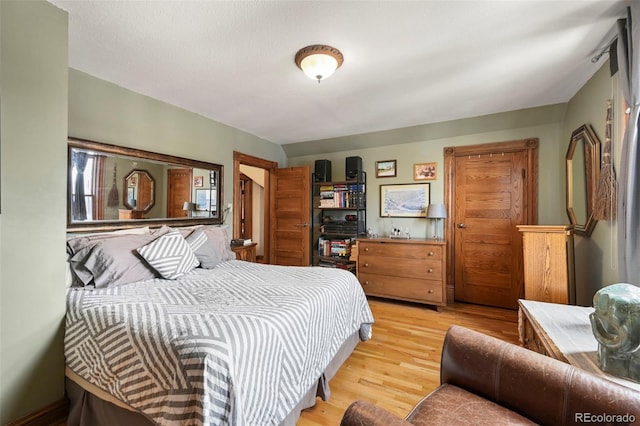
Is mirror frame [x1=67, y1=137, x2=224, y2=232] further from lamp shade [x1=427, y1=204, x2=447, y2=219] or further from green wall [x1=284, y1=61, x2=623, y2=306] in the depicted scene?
lamp shade [x1=427, y1=204, x2=447, y2=219]

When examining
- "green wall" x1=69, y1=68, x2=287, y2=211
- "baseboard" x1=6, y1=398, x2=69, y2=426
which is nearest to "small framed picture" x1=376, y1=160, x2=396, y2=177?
"green wall" x1=69, y1=68, x2=287, y2=211

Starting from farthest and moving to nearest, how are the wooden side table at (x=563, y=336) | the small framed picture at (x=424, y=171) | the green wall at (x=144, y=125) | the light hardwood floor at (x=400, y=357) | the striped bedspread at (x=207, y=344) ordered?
the small framed picture at (x=424, y=171), the green wall at (x=144, y=125), the light hardwood floor at (x=400, y=357), the wooden side table at (x=563, y=336), the striped bedspread at (x=207, y=344)

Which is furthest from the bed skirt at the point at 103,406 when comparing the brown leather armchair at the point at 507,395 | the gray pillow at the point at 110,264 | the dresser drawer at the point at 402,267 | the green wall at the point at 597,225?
the green wall at the point at 597,225

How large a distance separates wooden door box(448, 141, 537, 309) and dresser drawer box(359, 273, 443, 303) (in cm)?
60

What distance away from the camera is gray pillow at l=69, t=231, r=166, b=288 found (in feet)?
5.71

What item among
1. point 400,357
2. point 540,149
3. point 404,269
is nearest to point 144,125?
point 400,357

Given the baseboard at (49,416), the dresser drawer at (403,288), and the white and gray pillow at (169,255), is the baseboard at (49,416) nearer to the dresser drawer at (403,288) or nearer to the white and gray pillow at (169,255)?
the white and gray pillow at (169,255)

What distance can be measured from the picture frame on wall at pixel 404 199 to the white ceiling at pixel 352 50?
114 centimetres

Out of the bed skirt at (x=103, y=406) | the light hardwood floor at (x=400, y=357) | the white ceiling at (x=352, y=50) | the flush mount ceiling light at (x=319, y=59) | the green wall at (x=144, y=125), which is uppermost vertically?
the white ceiling at (x=352, y=50)

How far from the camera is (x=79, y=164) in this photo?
2.08 metres

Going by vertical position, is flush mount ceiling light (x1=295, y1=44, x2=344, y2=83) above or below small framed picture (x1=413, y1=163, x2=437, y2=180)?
above

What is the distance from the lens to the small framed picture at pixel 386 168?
3826mm

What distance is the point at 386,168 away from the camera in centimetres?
387

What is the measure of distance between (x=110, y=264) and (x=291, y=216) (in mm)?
2613
